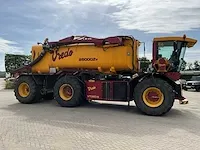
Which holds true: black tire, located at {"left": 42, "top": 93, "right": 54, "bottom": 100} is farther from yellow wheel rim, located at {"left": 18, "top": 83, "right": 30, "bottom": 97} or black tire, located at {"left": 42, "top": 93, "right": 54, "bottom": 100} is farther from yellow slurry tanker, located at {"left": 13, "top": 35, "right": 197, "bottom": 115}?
yellow wheel rim, located at {"left": 18, "top": 83, "right": 30, "bottom": 97}

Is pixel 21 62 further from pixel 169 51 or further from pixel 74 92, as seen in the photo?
pixel 169 51

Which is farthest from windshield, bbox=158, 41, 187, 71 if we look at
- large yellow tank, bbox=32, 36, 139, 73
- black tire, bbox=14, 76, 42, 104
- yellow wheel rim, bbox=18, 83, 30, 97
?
yellow wheel rim, bbox=18, 83, 30, 97

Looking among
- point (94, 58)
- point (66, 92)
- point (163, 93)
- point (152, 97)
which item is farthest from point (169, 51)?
point (66, 92)

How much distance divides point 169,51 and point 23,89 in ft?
25.2

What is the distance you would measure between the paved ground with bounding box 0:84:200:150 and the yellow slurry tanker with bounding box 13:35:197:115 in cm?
91

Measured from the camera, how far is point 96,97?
1112cm

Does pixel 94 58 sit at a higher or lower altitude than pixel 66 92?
higher

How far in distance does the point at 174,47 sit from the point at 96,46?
330 centimetres

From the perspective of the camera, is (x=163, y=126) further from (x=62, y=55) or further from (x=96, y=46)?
(x=62, y=55)

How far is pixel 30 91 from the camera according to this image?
12.8m

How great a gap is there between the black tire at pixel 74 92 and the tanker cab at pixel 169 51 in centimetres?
351

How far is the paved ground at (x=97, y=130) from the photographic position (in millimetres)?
5891

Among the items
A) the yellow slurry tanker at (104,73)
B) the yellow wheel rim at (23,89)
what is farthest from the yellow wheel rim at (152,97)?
the yellow wheel rim at (23,89)

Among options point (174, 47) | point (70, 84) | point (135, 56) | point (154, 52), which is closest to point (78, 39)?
point (70, 84)
